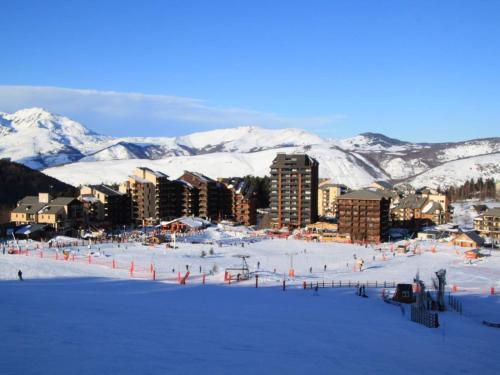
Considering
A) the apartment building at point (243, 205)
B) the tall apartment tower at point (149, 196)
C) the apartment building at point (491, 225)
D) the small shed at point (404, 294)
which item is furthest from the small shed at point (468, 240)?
the tall apartment tower at point (149, 196)

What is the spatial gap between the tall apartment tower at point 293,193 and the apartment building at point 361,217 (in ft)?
31.5

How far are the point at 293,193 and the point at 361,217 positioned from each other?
13116 mm

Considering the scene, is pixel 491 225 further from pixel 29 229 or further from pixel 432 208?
pixel 29 229

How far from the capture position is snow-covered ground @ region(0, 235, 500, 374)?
556 inches

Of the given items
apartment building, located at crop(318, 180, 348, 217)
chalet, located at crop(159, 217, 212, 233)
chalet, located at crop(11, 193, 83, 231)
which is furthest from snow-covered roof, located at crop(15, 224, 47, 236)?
apartment building, located at crop(318, 180, 348, 217)

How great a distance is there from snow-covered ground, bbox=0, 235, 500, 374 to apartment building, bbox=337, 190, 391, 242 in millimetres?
25507

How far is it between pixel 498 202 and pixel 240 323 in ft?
363

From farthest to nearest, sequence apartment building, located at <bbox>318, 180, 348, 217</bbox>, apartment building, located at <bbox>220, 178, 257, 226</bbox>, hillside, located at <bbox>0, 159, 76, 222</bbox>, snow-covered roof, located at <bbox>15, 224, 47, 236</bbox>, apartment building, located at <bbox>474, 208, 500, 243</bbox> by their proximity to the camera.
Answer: apartment building, located at <bbox>318, 180, 348, 217</bbox>
hillside, located at <bbox>0, 159, 76, 222</bbox>
apartment building, located at <bbox>220, 178, 257, 226</bbox>
apartment building, located at <bbox>474, 208, 500, 243</bbox>
snow-covered roof, located at <bbox>15, 224, 47, 236</bbox>

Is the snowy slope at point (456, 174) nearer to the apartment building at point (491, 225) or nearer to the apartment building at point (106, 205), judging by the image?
the apartment building at point (491, 225)

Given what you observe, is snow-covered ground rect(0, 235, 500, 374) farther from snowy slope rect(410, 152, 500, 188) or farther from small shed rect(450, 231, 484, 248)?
snowy slope rect(410, 152, 500, 188)

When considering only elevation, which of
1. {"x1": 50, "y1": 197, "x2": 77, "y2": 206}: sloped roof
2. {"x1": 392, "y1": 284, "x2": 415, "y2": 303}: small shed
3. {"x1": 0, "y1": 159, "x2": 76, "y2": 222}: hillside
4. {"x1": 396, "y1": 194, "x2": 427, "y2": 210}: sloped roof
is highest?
{"x1": 0, "y1": 159, "x2": 76, "y2": 222}: hillside

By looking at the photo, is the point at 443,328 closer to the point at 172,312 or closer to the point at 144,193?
the point at 172,312

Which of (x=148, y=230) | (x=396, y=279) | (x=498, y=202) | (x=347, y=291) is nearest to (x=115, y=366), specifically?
(x=347, y=291)

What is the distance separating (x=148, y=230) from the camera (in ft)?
233
